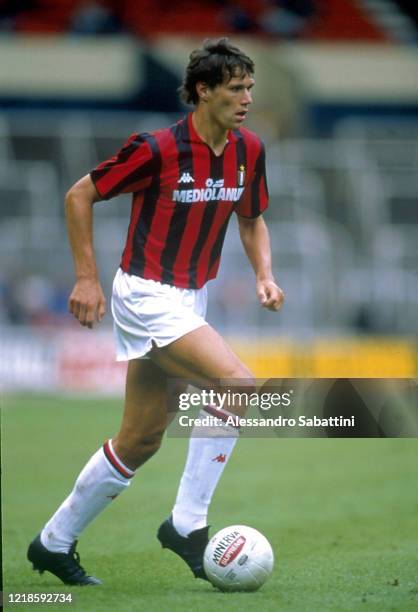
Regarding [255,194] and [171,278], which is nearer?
[171,278]

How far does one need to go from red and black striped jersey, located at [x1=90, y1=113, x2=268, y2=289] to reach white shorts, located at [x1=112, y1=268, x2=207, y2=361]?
4cm

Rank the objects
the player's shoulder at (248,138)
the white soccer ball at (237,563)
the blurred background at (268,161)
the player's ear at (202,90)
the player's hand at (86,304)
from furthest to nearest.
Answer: the blurred background at (268,161)
the player's shoulder at (248,138)
the player's ear at (202,90)
the white soccer ball at (237,563)
the player's hand at (86,304)

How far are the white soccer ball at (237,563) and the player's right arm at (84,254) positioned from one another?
34.6 inches

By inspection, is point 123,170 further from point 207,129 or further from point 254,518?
point 254,518

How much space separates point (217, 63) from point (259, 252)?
28.6 inches

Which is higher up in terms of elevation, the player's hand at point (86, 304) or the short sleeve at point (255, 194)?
the short sleeve at point (255, 194)

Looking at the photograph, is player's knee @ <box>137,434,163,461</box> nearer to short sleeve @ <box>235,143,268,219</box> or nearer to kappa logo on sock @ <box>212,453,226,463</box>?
kappa logo on sock @ <box>212,453,226,463</box>

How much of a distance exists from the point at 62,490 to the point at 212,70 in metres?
3.71

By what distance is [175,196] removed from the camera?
4.48 m

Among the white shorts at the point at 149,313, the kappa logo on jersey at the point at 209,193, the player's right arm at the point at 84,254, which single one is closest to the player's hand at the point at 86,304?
the player's right arm at the point at 84,254

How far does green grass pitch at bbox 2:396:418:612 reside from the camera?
4.30 metres

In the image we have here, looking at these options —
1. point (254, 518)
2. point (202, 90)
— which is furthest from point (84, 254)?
point (254, 518)

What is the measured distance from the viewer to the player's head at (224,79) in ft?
14.4

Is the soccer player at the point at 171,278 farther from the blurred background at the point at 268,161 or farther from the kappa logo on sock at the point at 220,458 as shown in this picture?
the blurred background at the point at 268,161
